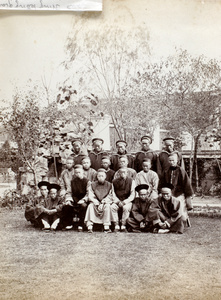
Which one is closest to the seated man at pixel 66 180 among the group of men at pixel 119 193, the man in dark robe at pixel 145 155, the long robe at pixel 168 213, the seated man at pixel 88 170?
the group of men at pixel 119 193

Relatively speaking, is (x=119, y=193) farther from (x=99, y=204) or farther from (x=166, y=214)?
(x=166, y=214)

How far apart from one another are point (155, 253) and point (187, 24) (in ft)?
5.54

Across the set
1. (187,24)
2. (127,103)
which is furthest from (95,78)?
(187,24)

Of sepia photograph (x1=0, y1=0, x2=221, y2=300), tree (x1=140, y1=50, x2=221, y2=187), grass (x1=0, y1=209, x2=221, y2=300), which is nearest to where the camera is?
grass (x1=0, y1=209, x2=221, y2=300)

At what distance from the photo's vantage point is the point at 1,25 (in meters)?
2.74

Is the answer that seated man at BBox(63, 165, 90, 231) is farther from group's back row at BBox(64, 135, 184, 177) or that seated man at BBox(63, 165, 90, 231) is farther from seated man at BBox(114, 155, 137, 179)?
seated man at BBox(114, 155, 137, 179)

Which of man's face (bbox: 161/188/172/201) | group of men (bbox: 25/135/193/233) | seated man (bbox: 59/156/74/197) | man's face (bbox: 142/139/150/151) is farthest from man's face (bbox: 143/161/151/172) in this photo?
seated man (bbox: 59/156/74/197)

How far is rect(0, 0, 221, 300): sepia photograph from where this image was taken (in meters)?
2.66

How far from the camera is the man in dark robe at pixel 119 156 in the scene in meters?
2.86

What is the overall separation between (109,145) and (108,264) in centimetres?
88

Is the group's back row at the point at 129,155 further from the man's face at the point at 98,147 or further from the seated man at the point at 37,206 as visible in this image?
the seated man at the point at 37,206

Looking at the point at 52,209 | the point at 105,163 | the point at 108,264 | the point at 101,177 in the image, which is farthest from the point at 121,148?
the point at 108,264

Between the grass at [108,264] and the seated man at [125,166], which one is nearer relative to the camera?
the grass at [108,264]

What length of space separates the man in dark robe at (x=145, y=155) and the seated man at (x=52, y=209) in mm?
643
